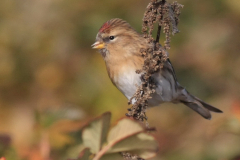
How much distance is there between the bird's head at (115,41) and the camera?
A: 310cm

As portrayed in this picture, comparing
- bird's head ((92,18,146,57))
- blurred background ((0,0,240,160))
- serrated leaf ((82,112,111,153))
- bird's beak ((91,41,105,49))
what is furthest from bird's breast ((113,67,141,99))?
serrated leaf ((82,112,111,153))

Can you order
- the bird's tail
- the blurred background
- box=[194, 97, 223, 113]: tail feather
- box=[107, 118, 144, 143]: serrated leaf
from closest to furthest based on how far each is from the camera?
box=[107, 118, 144, 143]: serrated leaf → box=[194, 97, 223, 113]: tail feather → the bird's tail → the blurred background

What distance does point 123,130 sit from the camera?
769 mm

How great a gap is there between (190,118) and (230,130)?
264cm

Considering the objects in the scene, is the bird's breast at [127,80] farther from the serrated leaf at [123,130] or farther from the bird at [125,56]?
the serrated leaf at [123,130]

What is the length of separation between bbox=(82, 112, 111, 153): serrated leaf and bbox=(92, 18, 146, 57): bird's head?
2.29 m

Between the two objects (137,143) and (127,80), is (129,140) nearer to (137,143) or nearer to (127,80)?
(137,143)

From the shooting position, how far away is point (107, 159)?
79 cm

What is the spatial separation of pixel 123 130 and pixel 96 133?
0.06 metres

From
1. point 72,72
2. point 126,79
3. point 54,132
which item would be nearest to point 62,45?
point 72,72

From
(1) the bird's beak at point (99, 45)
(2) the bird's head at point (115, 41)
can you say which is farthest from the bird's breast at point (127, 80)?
(1) the bird's beak at point (99, 45)

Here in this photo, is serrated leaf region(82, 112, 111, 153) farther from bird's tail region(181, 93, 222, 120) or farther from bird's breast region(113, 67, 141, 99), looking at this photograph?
bird's tail region(181, 93, 222, 120)

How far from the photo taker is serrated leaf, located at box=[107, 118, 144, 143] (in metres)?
0.75

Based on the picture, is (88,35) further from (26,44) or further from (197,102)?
(197,102)
